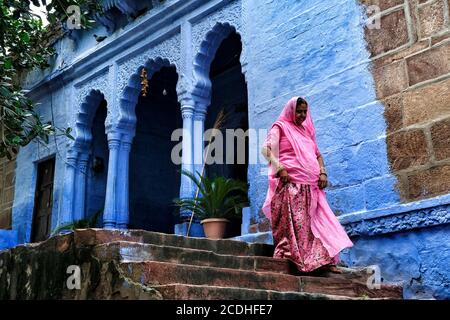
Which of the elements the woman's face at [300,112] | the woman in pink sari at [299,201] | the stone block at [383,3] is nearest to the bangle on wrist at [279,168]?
the woman in pink sari at [299,201]

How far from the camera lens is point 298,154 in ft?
14.2

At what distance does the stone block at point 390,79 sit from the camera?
186 inches

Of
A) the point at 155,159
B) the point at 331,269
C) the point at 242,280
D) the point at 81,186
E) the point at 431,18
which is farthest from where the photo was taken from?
the point at 155,159

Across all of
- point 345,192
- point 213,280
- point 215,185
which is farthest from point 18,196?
point 213,280

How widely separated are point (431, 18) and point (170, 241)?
2.72 m

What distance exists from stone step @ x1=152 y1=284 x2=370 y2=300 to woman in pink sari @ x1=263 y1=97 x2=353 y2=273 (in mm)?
839

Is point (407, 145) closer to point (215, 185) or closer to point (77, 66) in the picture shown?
point (215, 185)

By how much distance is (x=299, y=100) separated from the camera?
442cm

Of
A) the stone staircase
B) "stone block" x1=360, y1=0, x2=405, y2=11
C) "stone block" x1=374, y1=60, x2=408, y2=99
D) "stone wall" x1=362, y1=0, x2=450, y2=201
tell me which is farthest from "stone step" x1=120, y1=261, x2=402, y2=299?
"stone block" x1=360, y1=0, x2=405, y2=11

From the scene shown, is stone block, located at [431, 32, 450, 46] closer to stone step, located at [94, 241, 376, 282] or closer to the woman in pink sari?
the woman in pink sari

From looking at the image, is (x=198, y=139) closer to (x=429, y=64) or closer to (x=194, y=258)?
(x=429, y=64)

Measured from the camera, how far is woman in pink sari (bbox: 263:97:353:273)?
4105 mm

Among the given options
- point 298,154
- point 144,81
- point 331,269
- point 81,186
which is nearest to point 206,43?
point 144,81
